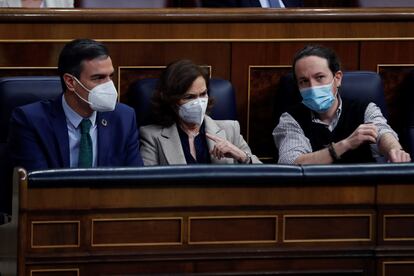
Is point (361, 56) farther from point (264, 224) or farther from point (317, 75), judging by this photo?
point (264, 224)

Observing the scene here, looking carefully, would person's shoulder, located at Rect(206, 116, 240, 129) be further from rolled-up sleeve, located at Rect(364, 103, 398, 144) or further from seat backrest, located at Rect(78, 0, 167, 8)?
seat backrest, located at Rect(78, 0, 167, 8)

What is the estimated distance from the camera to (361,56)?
3.08 meters

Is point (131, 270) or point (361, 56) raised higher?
point (361, 56)

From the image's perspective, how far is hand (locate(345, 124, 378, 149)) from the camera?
106 inches

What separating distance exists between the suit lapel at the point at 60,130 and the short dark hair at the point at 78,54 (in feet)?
0.20

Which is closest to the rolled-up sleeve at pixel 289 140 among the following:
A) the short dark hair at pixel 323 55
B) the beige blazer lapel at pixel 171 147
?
the short dark hair at pixel 323 55

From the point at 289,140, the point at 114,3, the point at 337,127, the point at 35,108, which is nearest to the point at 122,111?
the point at 35,108

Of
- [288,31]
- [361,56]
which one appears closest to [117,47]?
[288,31]

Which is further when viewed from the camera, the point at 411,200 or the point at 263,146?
the point at 263,146

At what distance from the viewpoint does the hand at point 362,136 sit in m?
2.70

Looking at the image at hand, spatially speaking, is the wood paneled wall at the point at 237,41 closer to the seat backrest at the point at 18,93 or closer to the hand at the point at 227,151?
the seat backrest at the point at 18,93

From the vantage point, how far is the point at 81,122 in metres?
2.60

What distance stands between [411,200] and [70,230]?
25.2 inches

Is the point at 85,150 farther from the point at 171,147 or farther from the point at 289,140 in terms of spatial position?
the point at 289,140
